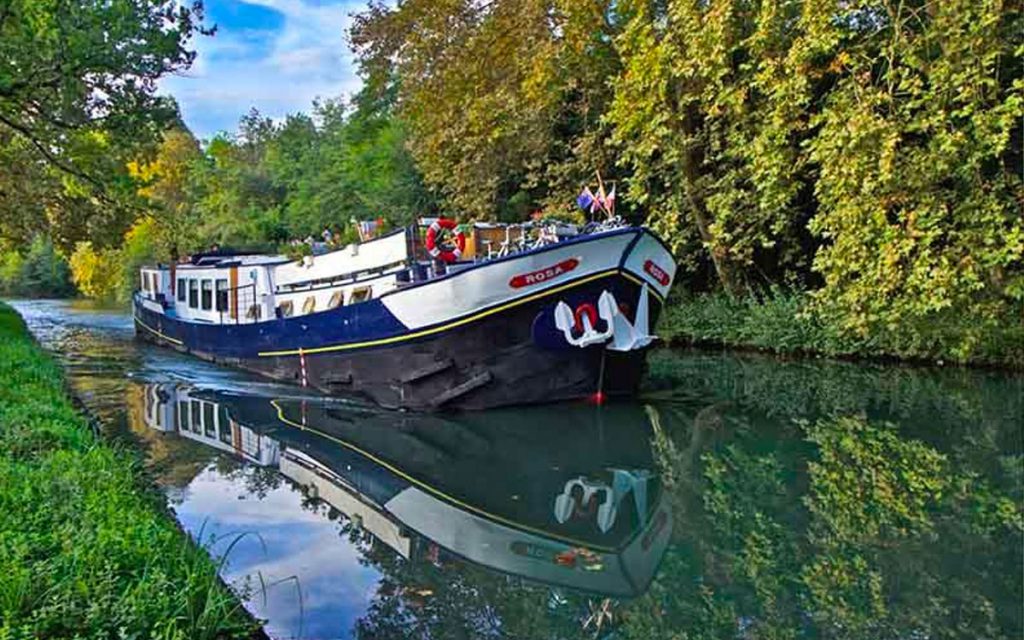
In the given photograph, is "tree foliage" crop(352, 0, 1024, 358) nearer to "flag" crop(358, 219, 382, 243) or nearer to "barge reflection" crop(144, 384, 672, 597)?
"barge reflection" crop(144, 384, 672, 597)

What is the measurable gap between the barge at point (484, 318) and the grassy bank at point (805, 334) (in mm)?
5435

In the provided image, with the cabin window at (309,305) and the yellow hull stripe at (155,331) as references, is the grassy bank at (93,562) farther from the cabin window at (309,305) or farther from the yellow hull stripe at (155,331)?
the yellow hull stripe at (155,331)

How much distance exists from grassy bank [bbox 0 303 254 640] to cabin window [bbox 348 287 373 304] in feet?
20.3

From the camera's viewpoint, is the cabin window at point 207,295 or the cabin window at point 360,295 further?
the cabin window at point 207,295

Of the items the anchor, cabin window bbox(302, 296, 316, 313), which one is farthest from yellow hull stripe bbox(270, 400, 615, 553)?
the anchor

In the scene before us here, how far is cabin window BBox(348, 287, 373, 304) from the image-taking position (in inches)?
468

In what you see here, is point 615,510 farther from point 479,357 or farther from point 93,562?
point 93,562

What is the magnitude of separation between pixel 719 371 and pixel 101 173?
1241 centimetres

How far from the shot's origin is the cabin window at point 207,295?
56.0 feet

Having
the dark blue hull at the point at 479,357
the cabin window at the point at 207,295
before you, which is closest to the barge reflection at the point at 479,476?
the dark blue hull at the point at 479,357

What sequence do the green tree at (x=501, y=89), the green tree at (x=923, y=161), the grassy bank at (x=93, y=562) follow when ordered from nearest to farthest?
the grassy bank at (x=93, y=562) → the green tree at (x=923, y=161) → the green tree at (x=501, y=89)

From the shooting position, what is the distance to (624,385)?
1152cm

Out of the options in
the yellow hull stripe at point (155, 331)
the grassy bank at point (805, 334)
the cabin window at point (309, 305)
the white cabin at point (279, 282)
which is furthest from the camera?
the yellow hull stripe at point (155, 331)

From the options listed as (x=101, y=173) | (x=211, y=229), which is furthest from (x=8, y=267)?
A: (x=101, y=173)
